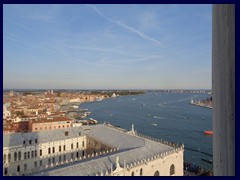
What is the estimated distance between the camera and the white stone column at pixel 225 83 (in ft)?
4.01

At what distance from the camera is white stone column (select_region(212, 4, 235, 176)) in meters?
1.22

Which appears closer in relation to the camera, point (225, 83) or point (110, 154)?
point (225, 83)

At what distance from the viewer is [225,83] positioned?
123cm

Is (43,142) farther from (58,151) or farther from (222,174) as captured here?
(222,174)

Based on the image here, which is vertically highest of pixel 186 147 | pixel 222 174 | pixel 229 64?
pixel 229 64

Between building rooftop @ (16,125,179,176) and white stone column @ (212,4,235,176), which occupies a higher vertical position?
white stone column @ (212,4,235,176)

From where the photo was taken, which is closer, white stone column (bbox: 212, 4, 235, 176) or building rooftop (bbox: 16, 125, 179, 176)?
white stone column (bbox: 212, 4, 235, 176)

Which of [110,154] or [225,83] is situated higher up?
[225,83]

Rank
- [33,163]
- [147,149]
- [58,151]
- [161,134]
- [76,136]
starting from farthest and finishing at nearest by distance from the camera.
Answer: [161,134], [76,136], [58,151], [33,163], [147,149]

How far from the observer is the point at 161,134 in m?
8.49

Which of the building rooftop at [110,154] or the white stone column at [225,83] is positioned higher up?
the white stone column at [225,83]

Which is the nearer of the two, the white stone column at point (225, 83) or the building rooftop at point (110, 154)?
the white stone column at point (225, 83)
